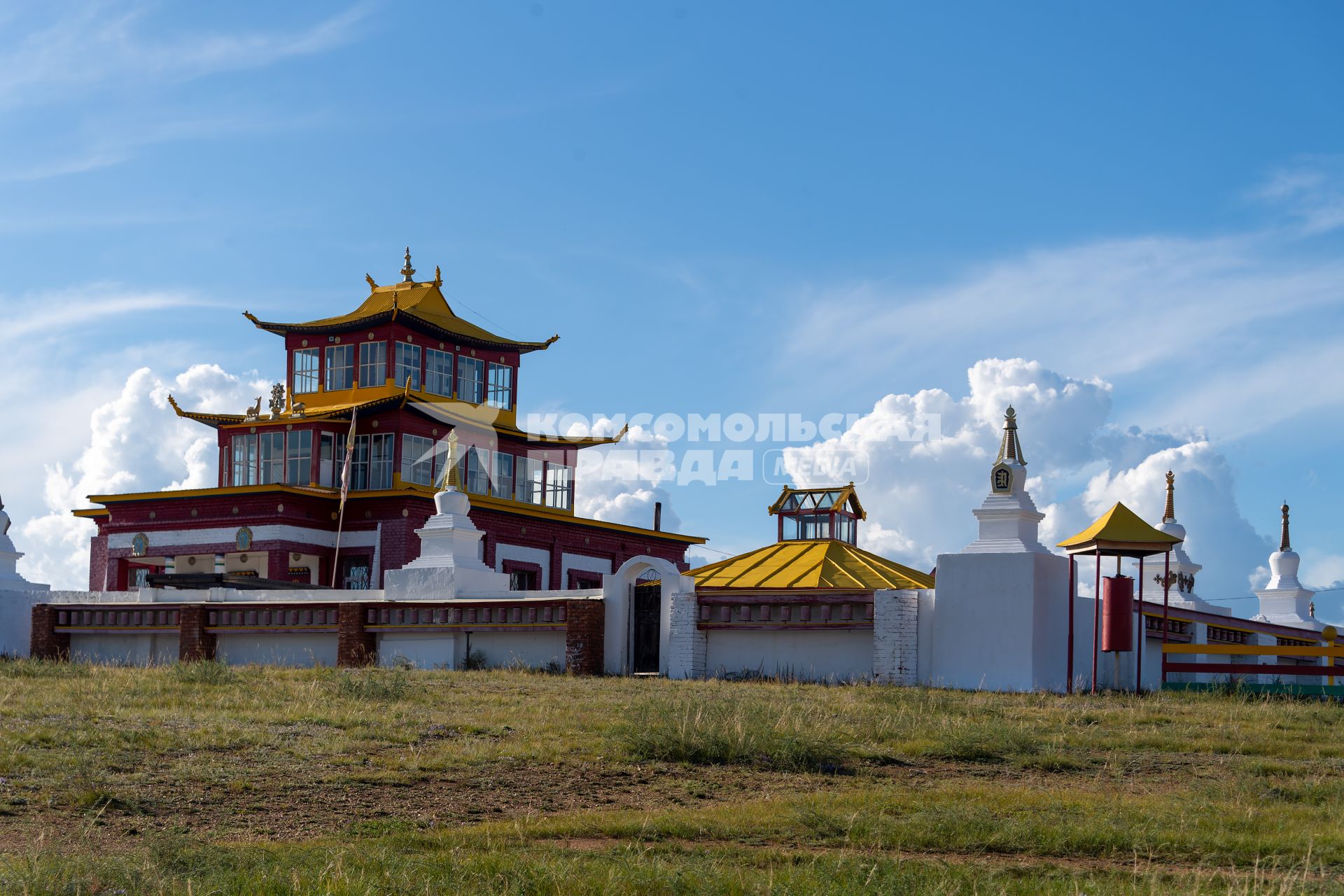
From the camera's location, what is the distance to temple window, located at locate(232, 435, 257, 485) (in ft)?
163

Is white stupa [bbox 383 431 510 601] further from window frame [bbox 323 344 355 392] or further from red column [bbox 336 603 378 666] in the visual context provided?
window frame [bbox 323 344 355 392]

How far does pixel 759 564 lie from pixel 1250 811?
1810 centimetres

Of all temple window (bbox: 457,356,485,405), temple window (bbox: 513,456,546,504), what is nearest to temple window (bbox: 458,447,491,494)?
temple window (bbox: 513,456,546,504)

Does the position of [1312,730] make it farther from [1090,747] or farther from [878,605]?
[878,605]

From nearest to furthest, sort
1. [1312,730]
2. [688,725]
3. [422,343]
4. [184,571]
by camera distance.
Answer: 1. [688,725]
2. [1312,730]
3. [184,571]
4. [422,343]

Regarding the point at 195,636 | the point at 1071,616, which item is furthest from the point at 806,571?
the point at 195,636

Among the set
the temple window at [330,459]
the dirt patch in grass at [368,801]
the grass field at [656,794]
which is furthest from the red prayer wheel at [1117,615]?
the temple window at [330,459]

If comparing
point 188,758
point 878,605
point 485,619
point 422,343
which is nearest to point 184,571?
point 422,343

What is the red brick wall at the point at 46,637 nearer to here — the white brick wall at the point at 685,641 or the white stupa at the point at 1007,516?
the white brick wall at the point at 685,641

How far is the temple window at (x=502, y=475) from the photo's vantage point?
52312 millimetres

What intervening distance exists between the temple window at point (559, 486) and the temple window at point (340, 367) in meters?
7.46

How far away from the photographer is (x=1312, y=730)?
20.9m

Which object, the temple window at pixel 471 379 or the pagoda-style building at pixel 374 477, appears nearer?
the pagoda-style building at pixel 374 477

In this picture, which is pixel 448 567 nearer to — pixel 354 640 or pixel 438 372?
pixel 354 640
